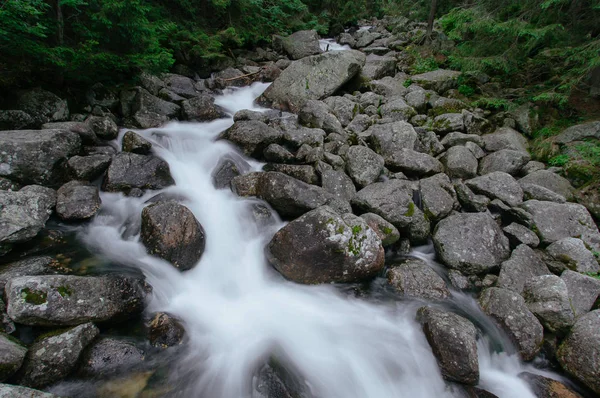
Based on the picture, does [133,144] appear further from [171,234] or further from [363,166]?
[363,166]

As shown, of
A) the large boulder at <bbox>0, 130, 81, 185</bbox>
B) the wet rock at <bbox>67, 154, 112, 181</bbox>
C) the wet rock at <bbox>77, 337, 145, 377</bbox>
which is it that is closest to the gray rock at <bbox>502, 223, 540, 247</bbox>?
the wet rock at <bbox>77, 337, 145, 377</bbox>

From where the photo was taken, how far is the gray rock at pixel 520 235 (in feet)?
18.9

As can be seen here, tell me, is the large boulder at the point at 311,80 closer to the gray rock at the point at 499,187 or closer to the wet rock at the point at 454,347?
the gray rock at the point at 499,187

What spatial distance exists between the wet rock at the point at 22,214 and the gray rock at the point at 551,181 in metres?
9.55

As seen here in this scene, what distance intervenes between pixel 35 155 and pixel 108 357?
3981 millimetres

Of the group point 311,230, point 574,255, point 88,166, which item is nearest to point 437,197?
point 574,255

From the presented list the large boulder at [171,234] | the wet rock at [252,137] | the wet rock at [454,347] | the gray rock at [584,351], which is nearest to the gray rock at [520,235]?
the gray rock at [584,351]

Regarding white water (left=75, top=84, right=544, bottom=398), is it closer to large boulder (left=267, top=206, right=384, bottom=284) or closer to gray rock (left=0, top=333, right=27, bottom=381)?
large boulder (left=267, top=206, right=384, bottom=284)

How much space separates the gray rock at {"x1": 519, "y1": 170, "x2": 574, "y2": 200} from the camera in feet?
22.3

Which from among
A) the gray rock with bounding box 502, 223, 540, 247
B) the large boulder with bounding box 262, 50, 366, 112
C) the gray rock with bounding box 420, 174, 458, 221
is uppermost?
the large boulder with bounding box 262, 50, 366, 112

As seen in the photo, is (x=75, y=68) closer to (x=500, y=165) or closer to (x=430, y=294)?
(x=430, y=294)

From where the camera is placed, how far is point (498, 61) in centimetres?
882

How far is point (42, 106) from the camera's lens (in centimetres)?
661

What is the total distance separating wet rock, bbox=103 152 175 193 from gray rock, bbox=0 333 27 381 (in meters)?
3.30
